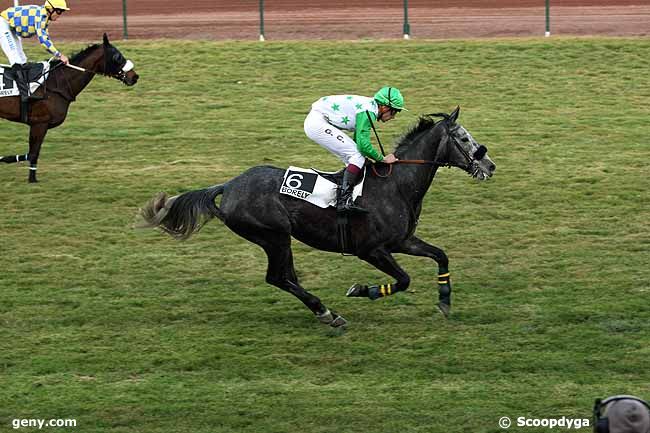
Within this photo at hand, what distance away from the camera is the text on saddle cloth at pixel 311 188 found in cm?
1069

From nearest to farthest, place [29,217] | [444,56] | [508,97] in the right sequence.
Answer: [29,217] → [508,97] → [444,56]

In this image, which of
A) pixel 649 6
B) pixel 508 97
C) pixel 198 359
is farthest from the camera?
pixel 649 6

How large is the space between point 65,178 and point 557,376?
31.7 ft

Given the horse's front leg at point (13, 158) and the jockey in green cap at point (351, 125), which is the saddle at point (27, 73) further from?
the jockey in green cap at point (351, 125)

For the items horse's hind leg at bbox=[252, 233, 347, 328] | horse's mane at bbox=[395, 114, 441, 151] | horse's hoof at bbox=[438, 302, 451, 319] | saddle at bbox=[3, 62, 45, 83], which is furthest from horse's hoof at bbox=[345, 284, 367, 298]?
saddle at bbox=[3, 62, 45, 83]

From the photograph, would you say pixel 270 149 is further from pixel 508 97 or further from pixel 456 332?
pixel 456 332

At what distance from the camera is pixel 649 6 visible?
30.5 m

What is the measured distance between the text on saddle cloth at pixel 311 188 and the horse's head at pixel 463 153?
98cm

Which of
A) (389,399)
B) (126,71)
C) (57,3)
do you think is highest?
(57,3)

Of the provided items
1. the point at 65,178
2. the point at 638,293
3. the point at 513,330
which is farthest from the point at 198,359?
the point at 65,178

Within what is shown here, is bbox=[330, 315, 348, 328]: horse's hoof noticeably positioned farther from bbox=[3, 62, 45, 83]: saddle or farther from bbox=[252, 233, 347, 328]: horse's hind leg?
bbox=[3, 62, 45, 83]: saddle

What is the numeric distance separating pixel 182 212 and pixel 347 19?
66.6 ft

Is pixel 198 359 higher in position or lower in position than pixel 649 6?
lower

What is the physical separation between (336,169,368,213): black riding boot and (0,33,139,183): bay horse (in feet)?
22.3
